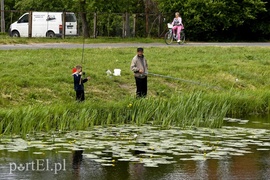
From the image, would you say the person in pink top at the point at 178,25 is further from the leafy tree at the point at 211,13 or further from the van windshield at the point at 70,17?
the van windshield at the point at 70,17

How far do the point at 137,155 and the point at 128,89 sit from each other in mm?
10289

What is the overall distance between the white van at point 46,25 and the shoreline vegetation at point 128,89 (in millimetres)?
13411

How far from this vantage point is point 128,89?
25547mm

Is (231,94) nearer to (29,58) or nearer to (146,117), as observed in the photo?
(146,117)

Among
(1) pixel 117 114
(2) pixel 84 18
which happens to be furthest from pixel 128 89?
(2) pixel 84 18

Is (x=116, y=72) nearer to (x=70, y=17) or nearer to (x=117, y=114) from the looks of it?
(x=117, y=114)

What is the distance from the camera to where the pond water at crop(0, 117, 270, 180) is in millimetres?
13844

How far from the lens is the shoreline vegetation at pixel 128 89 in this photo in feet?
62.8

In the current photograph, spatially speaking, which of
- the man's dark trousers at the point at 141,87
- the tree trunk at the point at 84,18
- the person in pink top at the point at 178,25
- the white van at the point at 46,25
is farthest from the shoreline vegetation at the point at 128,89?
the white van at the point at 46,25

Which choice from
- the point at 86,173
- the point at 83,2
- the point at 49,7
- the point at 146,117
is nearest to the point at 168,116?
the point at 146,117

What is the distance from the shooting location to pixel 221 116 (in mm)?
20734

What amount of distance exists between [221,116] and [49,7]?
142ft

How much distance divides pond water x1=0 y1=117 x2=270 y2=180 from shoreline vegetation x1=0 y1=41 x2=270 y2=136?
897 millimetres

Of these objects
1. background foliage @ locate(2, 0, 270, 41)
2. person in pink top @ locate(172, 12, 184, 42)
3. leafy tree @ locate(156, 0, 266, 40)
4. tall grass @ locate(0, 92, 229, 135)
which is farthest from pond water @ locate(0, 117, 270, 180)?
leafy tree @ locate(156, 0, 266, 40)
